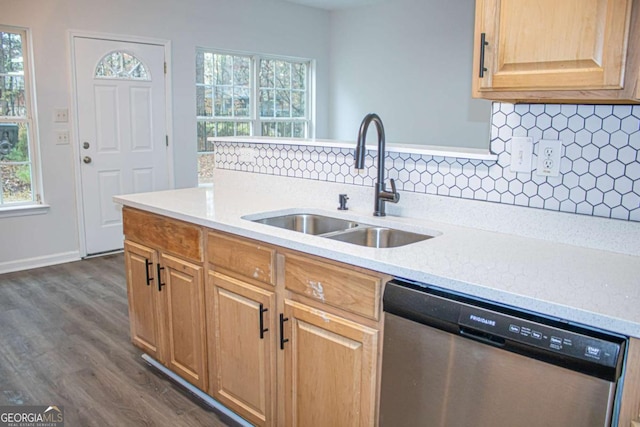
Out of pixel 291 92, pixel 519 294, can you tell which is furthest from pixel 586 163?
pixel 291 92

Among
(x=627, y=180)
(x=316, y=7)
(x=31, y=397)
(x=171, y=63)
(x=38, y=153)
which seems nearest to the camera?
(x=627, y=180)

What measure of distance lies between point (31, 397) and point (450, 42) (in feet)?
15.7

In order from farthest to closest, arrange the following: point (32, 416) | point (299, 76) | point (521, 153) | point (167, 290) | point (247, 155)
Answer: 1. point (299, 76)
2. point (247, 155)
3. point (167, 290)
4. point (32, 416)
5. point (521, 153)

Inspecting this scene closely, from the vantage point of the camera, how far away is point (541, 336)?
3.82 feet

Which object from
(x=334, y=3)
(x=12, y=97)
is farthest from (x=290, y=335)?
(x=334, y=3)

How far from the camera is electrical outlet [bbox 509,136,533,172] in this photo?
1762 mm

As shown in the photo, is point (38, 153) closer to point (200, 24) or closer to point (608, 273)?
point (200, 24)

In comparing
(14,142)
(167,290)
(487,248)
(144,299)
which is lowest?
(144,299)

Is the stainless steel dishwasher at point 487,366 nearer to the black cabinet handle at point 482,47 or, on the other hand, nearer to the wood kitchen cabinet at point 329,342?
the wood kitchen cabinet at point 329,342

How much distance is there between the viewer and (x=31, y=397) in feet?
7.69

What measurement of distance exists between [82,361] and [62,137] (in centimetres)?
236

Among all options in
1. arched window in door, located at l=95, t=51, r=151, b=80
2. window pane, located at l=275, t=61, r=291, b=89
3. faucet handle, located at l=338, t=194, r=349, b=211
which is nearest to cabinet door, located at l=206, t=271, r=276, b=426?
faucet handle, located at l=338, t=194, r=349, b=211

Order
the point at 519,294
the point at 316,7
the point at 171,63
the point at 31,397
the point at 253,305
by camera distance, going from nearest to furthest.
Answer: the point at 519,294 < the point at 253,305 < the point at 31,397 < the point at 171,63 < the point at 316,7

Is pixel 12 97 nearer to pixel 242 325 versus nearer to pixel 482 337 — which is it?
pixel 242 325
